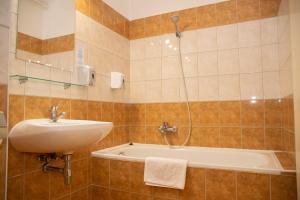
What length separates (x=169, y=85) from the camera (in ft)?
8.06

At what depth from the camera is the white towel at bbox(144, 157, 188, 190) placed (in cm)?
158

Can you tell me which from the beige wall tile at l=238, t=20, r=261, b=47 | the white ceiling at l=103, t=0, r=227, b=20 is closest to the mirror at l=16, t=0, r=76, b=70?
the white ceiling at l=103, t=0, r=227, b=20

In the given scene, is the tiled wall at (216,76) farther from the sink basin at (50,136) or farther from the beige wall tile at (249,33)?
the sink basin at (50,136)

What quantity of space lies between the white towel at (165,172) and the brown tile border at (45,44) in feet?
3.89

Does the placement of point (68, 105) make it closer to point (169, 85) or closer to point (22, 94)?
point (22, 94)

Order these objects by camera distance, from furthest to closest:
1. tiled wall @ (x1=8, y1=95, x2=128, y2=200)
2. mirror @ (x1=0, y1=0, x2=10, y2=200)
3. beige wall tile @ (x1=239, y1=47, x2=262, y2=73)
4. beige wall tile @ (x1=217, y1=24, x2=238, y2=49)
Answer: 1. beige wall tile @ (x1=217, y1=24, x2=238, y2=49)
2. beige wall tile @ (x1=239, y1=47, x2=262, y2=73)
3. tiled wall @ (x1=8, y1=95, x2=128, y2=200)
4. mirror @ (x1=0, y1=0, x2=10, y2=200)

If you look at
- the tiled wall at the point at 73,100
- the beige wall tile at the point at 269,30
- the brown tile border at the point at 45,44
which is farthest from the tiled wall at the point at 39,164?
the beige wall tile at the point at 269,30

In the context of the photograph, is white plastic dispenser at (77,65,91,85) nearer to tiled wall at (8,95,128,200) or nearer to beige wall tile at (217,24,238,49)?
tiled wall at (8,95,128,200)

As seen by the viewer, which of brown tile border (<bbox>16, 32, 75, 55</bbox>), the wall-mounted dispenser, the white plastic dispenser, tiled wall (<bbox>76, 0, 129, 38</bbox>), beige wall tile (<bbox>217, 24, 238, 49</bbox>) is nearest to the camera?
brown tile border (<bbox>16, 32, 75, 55</bbox>)

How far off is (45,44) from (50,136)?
2.80 ft

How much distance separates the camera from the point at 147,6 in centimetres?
263

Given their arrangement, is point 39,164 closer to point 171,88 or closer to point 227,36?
point 171,88

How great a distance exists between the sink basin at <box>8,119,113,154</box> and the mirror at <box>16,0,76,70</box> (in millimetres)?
568

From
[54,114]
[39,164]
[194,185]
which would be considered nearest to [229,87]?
[194,185]
